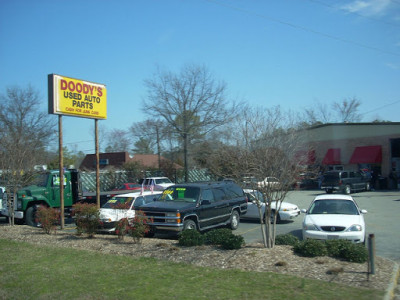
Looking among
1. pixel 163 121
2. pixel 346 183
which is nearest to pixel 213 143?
pixel 163 121

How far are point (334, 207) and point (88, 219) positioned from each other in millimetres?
7529

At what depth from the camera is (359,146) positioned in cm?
3731

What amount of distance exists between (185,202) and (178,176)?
2586 cm

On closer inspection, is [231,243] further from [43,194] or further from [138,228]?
[43,194]

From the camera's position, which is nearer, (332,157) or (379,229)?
(379,229)

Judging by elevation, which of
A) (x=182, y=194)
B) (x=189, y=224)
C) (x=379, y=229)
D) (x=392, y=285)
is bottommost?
(x=379, y=229)

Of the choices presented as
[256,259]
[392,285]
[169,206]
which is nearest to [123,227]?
[169,206]

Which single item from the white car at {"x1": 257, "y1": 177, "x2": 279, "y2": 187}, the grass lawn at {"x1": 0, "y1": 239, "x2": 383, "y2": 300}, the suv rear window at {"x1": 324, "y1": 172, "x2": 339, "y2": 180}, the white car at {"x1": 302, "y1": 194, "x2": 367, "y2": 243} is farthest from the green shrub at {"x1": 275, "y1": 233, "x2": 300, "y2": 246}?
the suv rear window at {"x1": 324, "y1": 172, "x2": 339, "y2": 180}

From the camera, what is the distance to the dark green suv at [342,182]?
29766 millimetres

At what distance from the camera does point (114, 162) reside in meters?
54.0

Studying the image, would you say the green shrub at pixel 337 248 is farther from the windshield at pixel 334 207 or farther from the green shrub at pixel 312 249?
the windshield at pixel 334 207

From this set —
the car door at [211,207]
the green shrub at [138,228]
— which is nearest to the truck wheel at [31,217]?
the green shrub at [138,228]

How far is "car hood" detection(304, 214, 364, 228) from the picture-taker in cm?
1064

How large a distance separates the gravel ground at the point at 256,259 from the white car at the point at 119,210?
3.31ft
